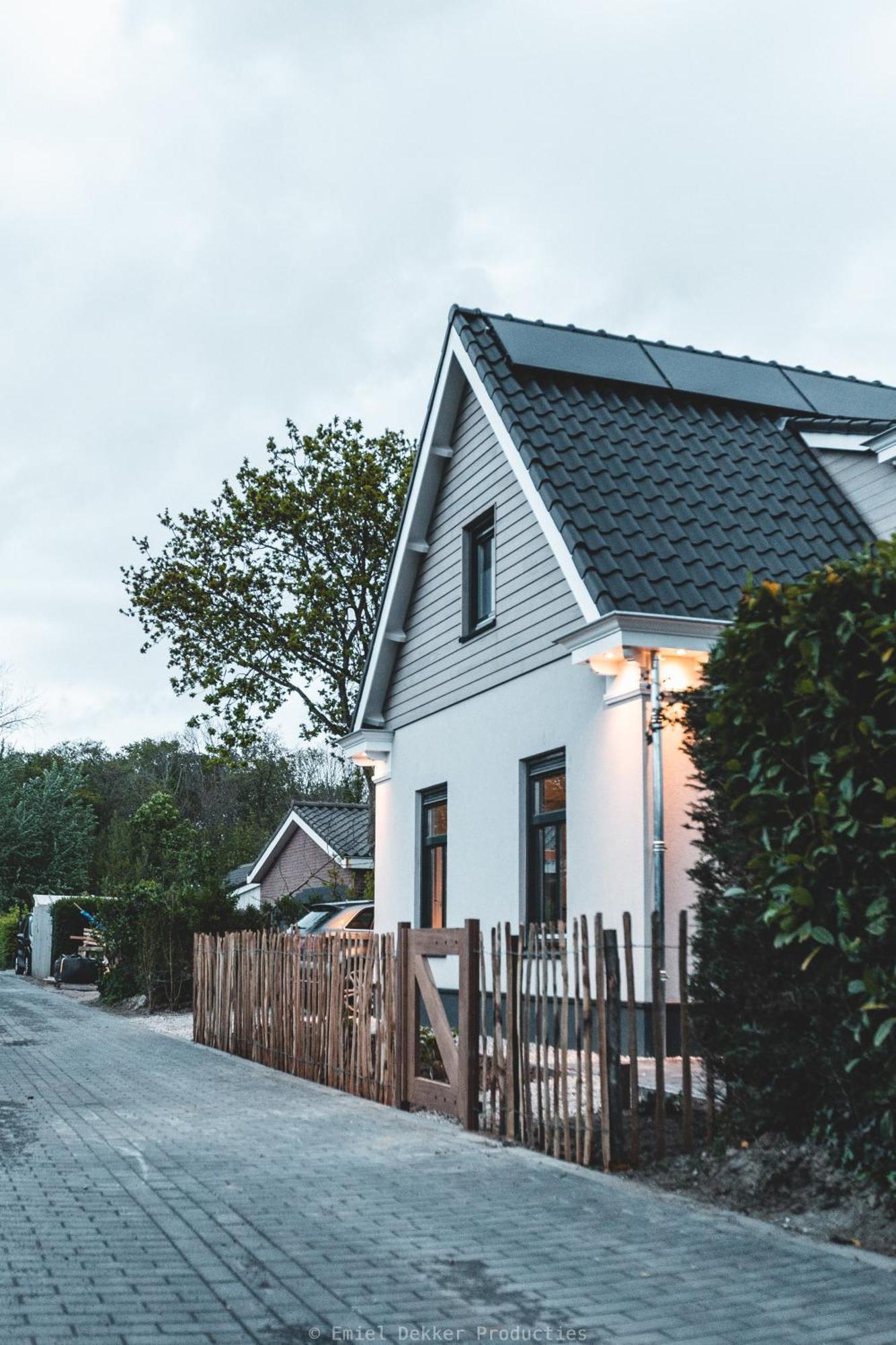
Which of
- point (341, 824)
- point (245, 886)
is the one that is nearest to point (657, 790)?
point (341, 824)

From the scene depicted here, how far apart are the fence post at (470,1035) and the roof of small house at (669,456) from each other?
3.63m

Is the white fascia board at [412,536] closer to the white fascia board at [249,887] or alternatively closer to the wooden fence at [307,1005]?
the wooden fence at [307,1005]

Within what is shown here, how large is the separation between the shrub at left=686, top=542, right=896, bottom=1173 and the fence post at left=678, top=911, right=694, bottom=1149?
27cm

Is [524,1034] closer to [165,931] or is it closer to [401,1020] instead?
[401,1020]

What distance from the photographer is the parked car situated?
22.0 metres

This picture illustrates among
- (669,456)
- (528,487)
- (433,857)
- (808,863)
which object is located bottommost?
(808,863)

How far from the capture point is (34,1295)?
16.9 feet

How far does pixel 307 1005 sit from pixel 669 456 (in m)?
6.81

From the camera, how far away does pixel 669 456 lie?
1432cm

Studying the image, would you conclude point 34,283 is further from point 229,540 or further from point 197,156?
point 229,540

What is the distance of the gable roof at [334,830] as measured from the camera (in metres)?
36.0

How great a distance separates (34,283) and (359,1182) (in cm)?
1513

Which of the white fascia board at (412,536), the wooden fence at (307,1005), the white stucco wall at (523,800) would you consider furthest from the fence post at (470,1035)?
the white fascia board at (412,536)

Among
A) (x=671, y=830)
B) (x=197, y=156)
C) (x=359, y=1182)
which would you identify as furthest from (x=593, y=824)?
(x=197, y=156)
